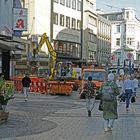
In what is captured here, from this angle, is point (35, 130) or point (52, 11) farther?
point (52, 11)

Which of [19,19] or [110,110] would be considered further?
[19,19]

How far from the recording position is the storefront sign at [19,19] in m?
35.7

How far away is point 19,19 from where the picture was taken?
A: 35906mm

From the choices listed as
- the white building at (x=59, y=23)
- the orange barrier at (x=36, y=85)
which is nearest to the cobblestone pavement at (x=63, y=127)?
the orange barrier at (x=36, y=85)

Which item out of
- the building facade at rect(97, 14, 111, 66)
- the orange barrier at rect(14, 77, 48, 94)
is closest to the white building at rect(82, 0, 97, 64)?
the building facade at rect(97, 14, 111, 66)

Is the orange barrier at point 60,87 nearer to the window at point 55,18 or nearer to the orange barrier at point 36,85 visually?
the orange barrier at point 36,85

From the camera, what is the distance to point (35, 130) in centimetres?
1431

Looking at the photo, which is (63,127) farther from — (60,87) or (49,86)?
(49,86)

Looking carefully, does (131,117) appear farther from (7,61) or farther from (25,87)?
(7,61)

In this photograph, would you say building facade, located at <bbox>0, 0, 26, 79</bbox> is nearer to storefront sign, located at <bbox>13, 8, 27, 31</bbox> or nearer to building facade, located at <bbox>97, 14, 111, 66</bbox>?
storefront sign, located at <bbox>13, 8, 27, 31</bbox>

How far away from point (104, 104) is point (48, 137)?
2.21 meters

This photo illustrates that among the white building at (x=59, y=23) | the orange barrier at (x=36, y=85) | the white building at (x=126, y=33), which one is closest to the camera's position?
the orange barrier at (x=36, y=85)

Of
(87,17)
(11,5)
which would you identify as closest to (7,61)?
(11,5)

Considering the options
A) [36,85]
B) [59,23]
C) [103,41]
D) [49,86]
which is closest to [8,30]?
[36,85]
